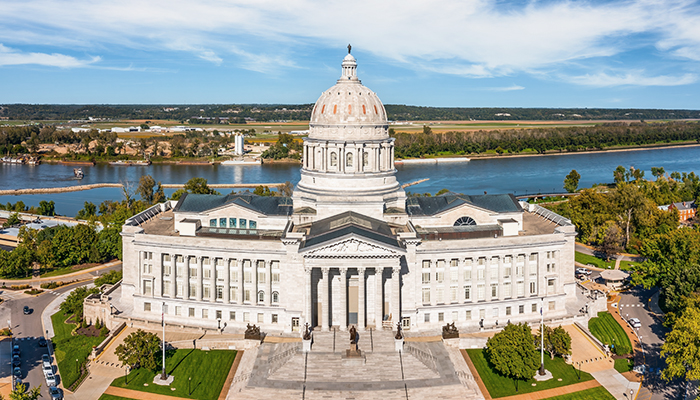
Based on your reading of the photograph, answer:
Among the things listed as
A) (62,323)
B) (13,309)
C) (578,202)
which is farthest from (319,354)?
(578,202)

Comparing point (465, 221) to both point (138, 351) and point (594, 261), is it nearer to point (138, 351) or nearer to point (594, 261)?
point (594, 261)

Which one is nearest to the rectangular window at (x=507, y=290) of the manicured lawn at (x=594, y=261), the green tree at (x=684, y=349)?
the green tree at (x=684, y=349)

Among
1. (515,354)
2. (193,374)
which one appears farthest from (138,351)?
(515,354)

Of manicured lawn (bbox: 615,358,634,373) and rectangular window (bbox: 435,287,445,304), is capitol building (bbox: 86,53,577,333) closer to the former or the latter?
rectangular window (bbox: 435,287,445,304)

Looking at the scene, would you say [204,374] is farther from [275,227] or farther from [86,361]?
[275,227]

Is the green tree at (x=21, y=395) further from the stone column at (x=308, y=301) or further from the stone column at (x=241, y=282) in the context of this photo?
the stone column at (x=308, y=301)
